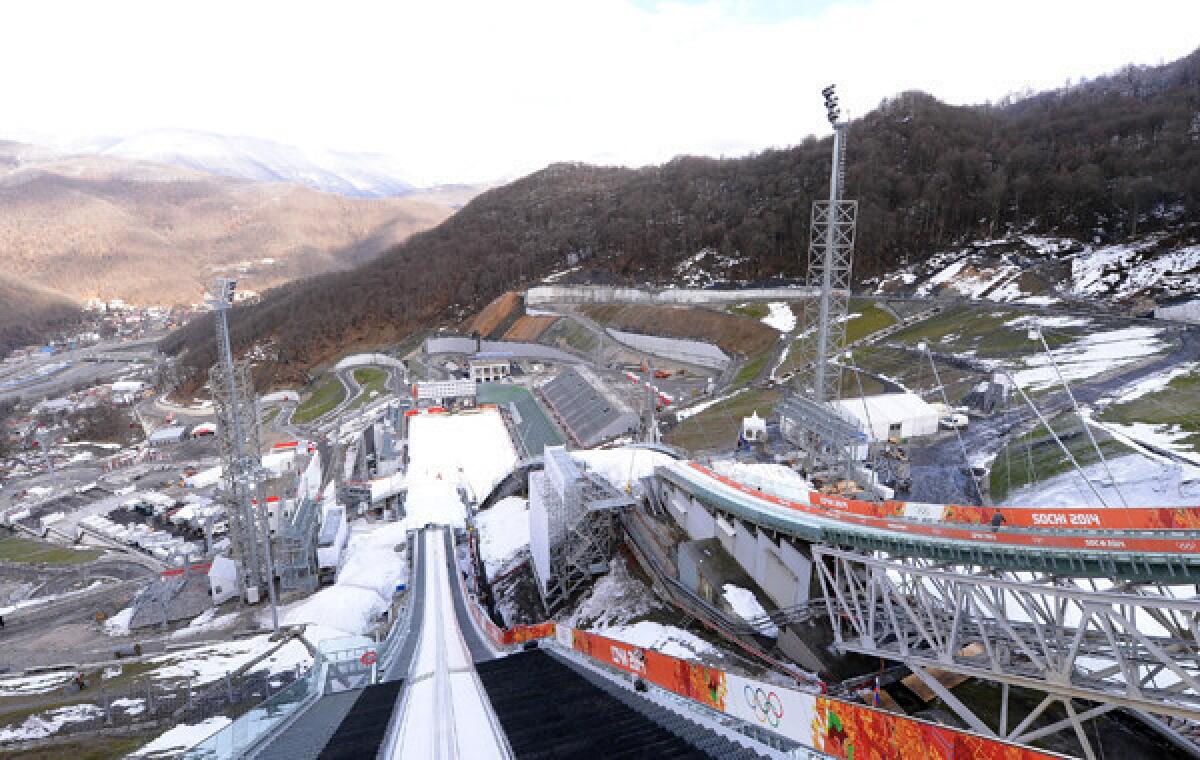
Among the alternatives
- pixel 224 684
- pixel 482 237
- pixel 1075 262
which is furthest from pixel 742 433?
pixel 482 237

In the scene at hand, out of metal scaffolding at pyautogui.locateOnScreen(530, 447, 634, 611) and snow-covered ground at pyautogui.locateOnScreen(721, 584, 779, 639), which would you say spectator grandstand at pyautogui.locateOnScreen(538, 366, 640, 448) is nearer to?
metal scaffolding at pyautogui.locateOnScreen(530, 447, 634, 611)

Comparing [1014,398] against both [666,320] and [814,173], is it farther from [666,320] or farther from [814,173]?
[814,173]

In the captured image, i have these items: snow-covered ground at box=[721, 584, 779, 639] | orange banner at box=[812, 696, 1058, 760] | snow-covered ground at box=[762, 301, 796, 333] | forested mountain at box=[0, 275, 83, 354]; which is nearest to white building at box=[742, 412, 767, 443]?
snow-covered ground at box=[721, 584, 779, 639]

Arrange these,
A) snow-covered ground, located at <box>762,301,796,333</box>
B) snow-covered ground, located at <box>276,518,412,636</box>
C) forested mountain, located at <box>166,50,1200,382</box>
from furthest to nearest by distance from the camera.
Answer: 1. forested mountain, located at <box>166,50,1200,382</box>
2. snow-covered ground, located at <box>762,301,796,333</box>
3. snow-covered ground, located at <box>276,518,412,636</box>

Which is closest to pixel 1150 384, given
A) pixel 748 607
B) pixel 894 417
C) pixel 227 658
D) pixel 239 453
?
pixel 894 417

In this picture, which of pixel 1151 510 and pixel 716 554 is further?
pixel 716 554

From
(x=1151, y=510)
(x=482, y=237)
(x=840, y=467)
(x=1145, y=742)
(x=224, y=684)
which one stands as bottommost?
(x=224, y=684)

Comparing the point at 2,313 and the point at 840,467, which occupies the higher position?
the point at 2,313

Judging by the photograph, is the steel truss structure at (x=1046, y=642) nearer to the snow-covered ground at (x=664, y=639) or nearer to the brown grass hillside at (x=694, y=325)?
the snow-covered ground at (x=664, y=639)
